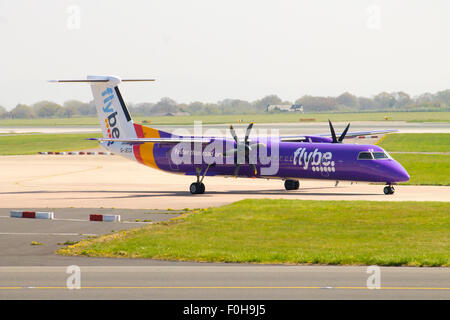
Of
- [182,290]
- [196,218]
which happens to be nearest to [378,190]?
[196,218]

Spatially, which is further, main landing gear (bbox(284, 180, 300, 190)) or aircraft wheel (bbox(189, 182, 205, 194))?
main landing gear (bbox(284, 180, 300, 190))

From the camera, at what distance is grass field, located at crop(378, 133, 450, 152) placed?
80312 mm

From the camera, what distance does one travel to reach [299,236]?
83.6ft

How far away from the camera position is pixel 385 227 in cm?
2719

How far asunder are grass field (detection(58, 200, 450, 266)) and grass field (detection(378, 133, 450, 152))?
A: 158 feet

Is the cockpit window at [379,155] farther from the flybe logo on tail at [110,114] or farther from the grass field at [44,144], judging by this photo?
the grass field at [44,144]

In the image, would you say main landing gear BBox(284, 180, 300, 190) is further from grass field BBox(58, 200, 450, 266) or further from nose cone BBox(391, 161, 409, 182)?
grass field BBox(58, 200, 450, 266)

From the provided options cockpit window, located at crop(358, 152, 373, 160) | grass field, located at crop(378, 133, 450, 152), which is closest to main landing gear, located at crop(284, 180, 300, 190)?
cockpit window, located at crop(358, 152, 373, 160)

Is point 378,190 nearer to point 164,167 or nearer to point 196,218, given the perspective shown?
point 164,167

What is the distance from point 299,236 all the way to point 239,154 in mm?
16061

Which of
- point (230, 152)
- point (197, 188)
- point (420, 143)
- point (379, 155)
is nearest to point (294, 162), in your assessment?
point (230, 152)

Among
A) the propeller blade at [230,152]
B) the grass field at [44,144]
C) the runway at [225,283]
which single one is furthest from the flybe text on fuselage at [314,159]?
the grass field at [44,144]

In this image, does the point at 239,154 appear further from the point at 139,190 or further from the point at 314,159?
the point at 139,190

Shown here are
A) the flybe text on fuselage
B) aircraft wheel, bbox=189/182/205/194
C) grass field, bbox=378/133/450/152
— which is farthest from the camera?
grass field, bbox=378/133/450/152
